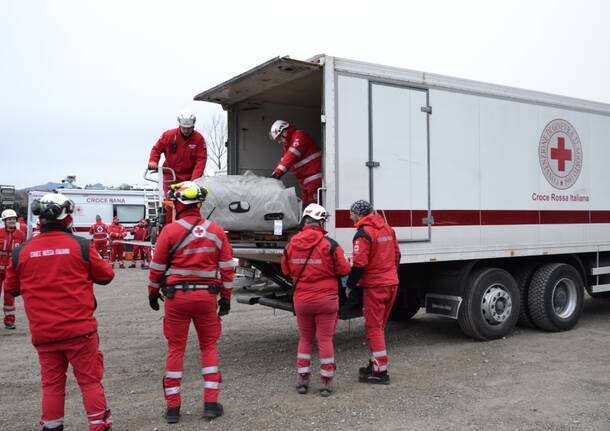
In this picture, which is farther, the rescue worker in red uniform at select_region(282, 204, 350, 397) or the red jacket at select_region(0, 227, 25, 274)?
the red jacket at select_region(0, 227, 25, 274)

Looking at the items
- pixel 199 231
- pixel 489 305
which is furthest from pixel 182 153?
pixel 489 305

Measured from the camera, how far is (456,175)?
7.16 m

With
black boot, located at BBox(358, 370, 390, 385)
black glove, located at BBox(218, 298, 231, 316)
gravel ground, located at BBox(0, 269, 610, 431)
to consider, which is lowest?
gravel ground, located at BBox(0, 269, 610, 431)

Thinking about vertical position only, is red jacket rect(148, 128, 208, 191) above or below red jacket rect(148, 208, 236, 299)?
above

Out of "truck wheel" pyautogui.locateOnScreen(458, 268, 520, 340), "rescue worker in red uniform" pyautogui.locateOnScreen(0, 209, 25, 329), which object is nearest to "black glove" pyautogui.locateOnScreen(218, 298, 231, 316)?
"truck wheel" pyautogui.locateOnScreen(458, 268, 520, 340)

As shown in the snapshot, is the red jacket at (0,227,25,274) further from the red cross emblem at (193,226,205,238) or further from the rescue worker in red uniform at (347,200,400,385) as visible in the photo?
the rescue worker in red uniform at (347,200,400,385)

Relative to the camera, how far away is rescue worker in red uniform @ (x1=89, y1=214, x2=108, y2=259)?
19.6 meters

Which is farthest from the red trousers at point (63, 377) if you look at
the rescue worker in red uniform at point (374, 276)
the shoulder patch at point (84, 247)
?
the rescue worker in red uniform at point (374, 276)

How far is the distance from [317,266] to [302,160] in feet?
6.18

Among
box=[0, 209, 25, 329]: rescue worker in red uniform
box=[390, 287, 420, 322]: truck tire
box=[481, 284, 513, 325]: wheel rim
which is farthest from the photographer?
box=[0, 209, 25, 329]: rescue worker in red uniform

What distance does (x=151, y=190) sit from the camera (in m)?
23.5

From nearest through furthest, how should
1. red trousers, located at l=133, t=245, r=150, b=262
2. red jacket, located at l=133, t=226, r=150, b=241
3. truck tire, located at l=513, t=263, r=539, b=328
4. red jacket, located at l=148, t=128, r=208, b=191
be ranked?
red jacket, located at l=148, t=128, r=208, b=191
truck tire, located at l=513, t=263, r=539, b=328
red trousers, located at l=133, t=245, r=150, b=262
red jacket, located at l=133, t=226, r=150, b=241

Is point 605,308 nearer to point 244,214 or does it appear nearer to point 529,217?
point 529,217

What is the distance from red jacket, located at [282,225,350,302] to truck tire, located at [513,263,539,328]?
3575mm
